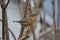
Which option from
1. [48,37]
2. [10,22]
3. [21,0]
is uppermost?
[21,0]

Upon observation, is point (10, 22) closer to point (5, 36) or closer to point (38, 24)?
point (5, 36)

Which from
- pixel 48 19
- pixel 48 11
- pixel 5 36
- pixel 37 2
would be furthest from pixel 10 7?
pixel 48 19

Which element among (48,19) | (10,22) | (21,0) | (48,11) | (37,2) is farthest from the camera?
(48,19)

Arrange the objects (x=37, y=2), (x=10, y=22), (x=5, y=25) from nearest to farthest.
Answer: (x=5, y=25), (x=10, y=22), (x=37, y=2)

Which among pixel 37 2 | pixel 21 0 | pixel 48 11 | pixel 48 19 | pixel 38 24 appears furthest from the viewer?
pixel 48 19

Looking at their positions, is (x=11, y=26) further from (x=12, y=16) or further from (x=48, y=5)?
(x=48, y=5)

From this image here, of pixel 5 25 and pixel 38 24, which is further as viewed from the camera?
pixel 38 24

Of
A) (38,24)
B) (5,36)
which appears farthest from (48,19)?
(5,36)

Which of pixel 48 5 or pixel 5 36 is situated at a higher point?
pixel 48 5

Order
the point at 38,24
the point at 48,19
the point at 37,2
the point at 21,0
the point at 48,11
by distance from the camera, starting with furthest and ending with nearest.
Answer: the point at 48,19 → the point at 38,24 → the point at 48,11 → the point at 37,2 → the point at 21,0
